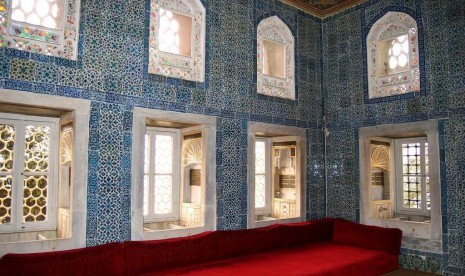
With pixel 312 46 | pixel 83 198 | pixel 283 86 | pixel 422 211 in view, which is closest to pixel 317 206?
pixel 422 211

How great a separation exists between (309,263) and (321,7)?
178 inches

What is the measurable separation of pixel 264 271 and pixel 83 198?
2.31 m

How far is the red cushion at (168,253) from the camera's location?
4711 mm

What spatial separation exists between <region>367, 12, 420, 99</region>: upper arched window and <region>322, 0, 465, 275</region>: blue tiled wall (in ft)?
0.46

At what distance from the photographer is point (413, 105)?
20.3ft

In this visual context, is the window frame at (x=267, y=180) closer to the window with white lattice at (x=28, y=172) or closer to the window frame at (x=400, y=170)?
the window frame at (x=400, y=170)

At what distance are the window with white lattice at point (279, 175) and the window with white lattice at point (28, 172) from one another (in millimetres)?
3141

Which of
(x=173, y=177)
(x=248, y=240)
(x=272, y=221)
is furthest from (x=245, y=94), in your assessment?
(x=248, y=240)

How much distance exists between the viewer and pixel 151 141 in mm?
6105

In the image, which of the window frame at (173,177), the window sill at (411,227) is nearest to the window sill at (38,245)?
the window frame at (173,177)

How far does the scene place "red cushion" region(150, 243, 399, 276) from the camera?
4949 millimetres

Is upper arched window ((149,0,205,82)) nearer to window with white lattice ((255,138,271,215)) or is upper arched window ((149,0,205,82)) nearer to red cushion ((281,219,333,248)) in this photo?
window with white lattice ((255,138,271,215))

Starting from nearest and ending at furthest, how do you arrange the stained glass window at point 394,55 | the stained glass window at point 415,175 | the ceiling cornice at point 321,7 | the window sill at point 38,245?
1. the window sill at point 38,245
2. the stained glass window at point 394,55
3. the stained glass window at point 415,175
4. the ceiling cornice at point 321,7

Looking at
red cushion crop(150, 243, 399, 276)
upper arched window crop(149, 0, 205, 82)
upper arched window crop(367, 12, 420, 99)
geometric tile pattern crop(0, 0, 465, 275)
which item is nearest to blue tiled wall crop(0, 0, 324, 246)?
geometric tile pattern crop(0, 0, 465, 275)
